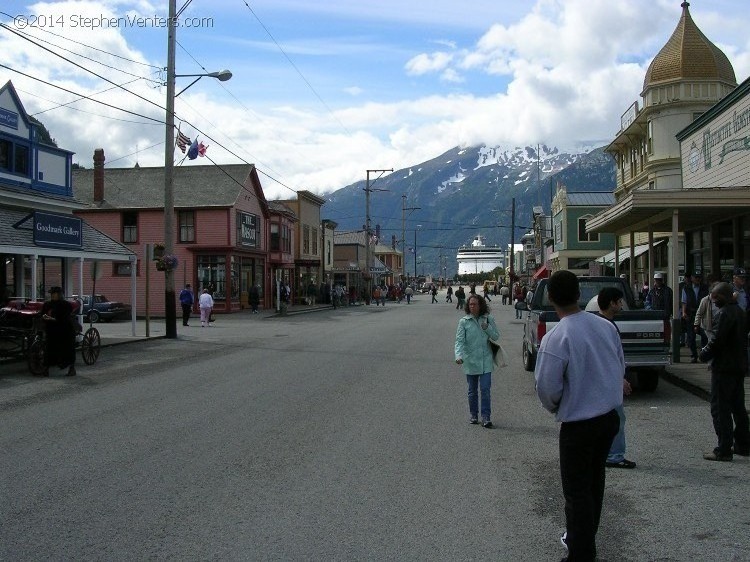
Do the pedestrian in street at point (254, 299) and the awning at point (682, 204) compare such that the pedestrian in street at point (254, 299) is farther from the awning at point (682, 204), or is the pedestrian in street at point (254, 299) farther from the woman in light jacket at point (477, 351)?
the woman in light jacket at point (477, 351)

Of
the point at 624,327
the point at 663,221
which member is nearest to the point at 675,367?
the point at 624,327

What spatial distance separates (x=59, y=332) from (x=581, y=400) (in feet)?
42.5

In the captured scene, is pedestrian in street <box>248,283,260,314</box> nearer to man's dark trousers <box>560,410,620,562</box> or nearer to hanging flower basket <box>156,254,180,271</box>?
hanging flower basket <box>156,254,180,271</box>

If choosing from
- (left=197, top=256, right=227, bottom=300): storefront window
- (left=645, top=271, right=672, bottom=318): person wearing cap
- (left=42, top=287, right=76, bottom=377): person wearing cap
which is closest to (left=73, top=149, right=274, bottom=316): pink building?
(left=197, top=256, right=227, bottom=300): storefront window

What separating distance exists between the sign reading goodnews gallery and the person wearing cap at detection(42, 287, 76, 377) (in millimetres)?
4842

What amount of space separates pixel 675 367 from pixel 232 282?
106 feet

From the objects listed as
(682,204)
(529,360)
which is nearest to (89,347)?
(529,360)

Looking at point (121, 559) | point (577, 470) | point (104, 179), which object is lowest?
point (121, 559)

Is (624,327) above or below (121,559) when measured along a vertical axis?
above

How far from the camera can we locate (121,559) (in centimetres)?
495

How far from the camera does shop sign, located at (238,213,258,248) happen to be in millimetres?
45156

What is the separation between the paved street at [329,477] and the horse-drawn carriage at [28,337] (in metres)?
1.39

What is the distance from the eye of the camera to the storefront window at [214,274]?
43719 millimetres

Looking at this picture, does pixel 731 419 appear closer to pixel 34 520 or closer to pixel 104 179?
pixel 34 520
